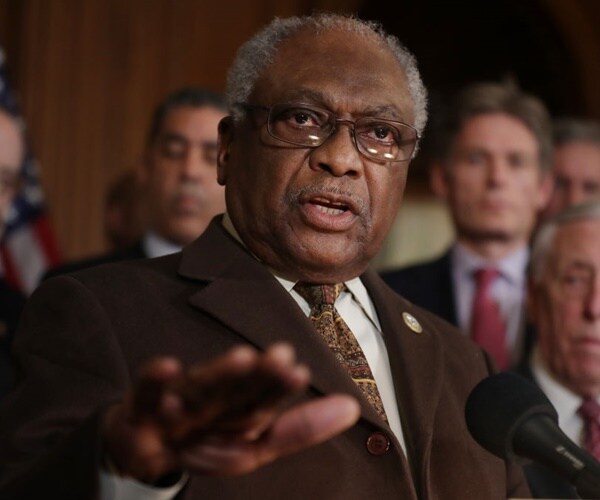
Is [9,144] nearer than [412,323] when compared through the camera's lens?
No

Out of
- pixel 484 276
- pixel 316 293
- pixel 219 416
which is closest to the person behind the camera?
pixel 219 416

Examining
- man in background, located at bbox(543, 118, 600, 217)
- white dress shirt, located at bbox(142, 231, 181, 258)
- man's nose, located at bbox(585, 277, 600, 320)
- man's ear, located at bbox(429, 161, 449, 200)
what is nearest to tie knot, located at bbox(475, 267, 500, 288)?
man's ear, located at bbox(429, 161, 449, 200)

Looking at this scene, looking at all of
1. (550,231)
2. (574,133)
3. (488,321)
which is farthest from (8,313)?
(574,133)

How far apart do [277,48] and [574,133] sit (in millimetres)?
2765

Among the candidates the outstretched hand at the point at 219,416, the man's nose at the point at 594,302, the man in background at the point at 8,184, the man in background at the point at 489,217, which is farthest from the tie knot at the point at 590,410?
the outstretched hand at the point at 219,416

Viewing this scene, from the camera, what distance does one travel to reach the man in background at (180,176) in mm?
3902

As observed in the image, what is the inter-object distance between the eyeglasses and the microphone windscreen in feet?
1.49

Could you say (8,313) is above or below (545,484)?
below

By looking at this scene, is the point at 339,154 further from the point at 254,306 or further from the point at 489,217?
the point at 489,217

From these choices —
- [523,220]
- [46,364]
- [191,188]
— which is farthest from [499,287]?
[46,364]

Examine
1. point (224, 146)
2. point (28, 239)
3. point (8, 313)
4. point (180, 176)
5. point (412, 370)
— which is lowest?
point (28, 239)

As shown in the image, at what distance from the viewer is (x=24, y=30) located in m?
5.46

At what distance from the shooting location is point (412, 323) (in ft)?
7.25

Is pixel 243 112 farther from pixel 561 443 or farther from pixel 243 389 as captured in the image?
pixel 243 389
